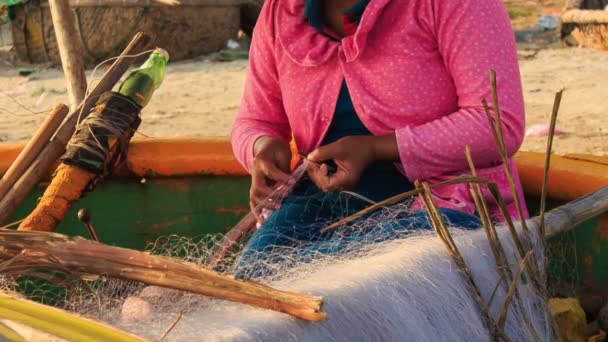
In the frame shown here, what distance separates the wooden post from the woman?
1328 mm

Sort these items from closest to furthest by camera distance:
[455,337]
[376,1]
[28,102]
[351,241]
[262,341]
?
[262,341], [455,337], [351,241], [376,1], [28,102]

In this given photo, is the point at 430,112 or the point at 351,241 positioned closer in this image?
the point at 351,241

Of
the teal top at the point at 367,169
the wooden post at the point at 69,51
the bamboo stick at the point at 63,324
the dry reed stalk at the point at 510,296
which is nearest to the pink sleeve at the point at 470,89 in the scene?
the teal top at the point at 367,169

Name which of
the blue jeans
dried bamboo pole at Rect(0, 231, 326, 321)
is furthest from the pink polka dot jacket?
dried bamboo pole at Rect(0, 231, 326, 321)

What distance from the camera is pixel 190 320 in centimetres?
123

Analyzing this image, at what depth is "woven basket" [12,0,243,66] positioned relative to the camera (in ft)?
29.5

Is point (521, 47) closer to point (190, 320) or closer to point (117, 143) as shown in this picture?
point (117, 143)

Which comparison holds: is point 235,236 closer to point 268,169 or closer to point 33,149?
point 268,169

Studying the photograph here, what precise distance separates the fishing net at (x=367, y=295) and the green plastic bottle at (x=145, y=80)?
101 cm

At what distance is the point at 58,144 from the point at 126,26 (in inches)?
260

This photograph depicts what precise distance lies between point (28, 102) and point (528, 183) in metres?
5.56

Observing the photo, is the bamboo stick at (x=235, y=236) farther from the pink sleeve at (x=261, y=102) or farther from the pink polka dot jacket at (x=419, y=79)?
the pink polka dot jacket at (x=419, y=79)

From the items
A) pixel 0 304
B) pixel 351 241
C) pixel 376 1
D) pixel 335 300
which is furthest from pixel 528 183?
pixel 0 304

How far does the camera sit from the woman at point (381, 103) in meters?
1.89
